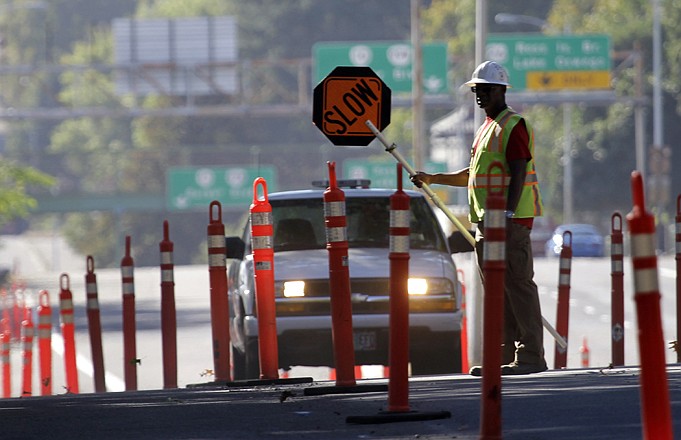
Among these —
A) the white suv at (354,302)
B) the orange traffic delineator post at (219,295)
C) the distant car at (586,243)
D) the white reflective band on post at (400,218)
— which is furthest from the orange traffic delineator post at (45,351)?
the distant car at (586,243)

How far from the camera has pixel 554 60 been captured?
5888 centimetres

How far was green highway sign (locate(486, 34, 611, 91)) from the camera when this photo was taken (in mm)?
58469

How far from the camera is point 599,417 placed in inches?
361

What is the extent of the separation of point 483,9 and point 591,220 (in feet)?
241

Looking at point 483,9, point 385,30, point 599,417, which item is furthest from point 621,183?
point 599,417

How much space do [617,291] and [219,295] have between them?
3.73 metres

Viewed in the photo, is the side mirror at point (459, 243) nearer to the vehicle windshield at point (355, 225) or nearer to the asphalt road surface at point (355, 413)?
the vehicle windshield at point (355, 225)

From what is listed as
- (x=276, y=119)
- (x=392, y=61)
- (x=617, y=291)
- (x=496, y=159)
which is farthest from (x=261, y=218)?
(x=276, y=119)

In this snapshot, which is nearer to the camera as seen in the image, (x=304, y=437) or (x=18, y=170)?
(x=304, y=437)

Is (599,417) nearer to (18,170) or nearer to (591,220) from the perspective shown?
(18,170)

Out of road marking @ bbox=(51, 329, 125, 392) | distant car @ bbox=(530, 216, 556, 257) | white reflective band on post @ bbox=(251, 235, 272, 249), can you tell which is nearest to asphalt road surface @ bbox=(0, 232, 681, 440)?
white reflective band on post @ bbox=(251, 235, 272, 249)

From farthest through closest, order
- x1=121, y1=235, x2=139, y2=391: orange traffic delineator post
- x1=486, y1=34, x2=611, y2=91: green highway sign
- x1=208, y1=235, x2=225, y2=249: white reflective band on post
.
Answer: x1=486, y1=34, x2=611, y2=91: green highway sign, x1=121, y1=235, x2=139, y2=391: orange traffic delineator post, x1=208, y1=235, x2=225, y2=249: white reflective band on post

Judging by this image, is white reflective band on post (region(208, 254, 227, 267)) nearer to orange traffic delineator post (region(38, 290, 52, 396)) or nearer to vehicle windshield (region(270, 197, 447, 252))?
vehicle windshield (region(270, 197, 447, 252))

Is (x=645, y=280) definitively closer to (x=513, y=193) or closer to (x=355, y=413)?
(x=355, y=413)
